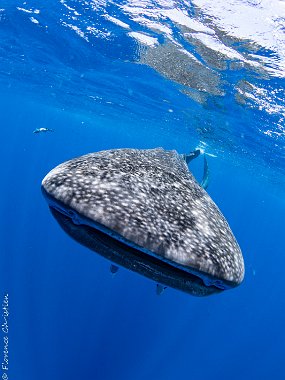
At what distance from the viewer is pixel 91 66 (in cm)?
1941

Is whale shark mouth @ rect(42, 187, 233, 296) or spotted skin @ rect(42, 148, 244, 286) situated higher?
spotted skin @ rect(42, 148, 244, 286)

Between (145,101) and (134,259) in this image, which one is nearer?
(134,259)

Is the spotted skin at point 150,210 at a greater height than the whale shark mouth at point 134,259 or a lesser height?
greater

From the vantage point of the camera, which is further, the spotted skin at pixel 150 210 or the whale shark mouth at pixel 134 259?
the whale shark mouth at pixel 134 259

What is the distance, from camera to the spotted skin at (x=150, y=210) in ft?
8.61

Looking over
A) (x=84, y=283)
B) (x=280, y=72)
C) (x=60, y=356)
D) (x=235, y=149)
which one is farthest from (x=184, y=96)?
(x=60, y=356)

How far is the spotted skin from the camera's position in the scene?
2.62 metres

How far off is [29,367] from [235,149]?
21.9m

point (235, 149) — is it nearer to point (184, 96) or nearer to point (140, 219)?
point (184, 96)

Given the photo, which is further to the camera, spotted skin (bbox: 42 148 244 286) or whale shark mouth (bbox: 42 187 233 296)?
whale shark mouth (bbox: 42 187 233 296)

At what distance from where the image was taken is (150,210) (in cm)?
289

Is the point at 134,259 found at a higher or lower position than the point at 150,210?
lower

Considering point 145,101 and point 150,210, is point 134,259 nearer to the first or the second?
point 150,210

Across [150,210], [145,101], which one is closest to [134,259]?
[150,210]
